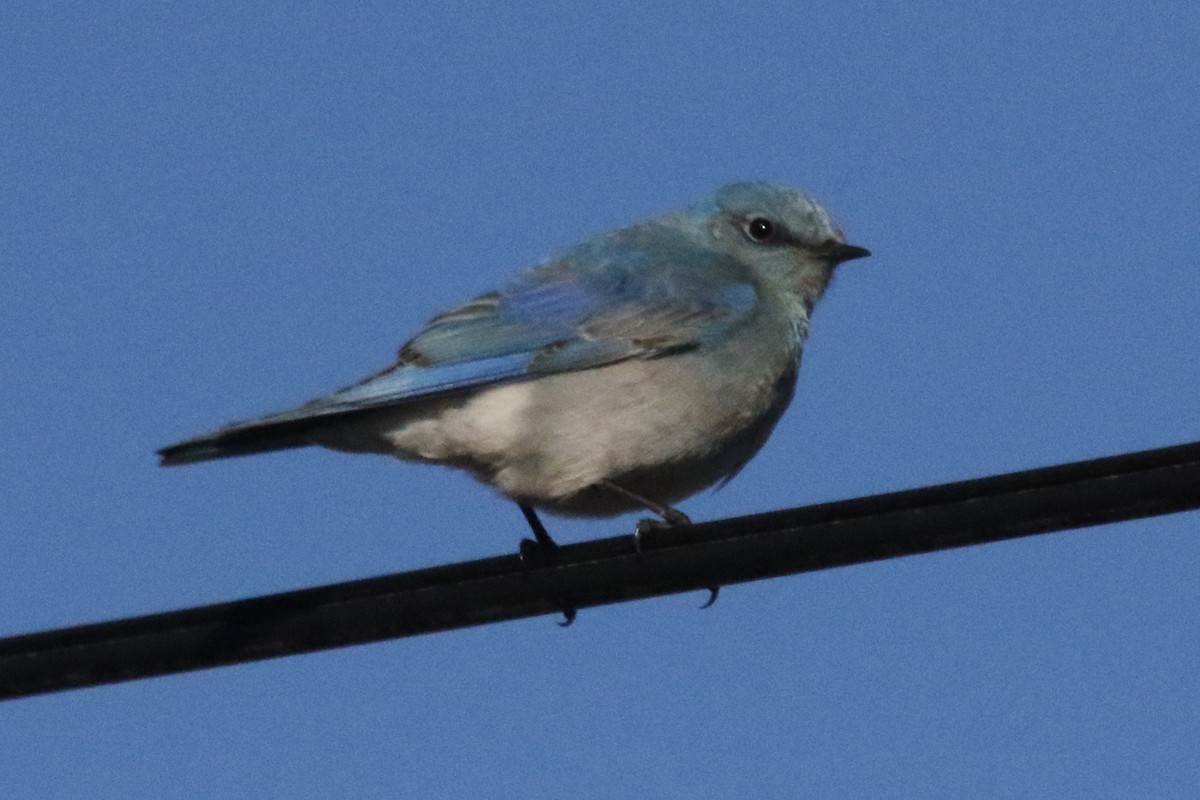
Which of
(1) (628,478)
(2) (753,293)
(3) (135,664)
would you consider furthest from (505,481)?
(3) (135,664)

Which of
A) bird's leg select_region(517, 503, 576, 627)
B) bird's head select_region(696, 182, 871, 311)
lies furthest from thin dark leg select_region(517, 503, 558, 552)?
bird's head select_region(696, 182, 871, 311)

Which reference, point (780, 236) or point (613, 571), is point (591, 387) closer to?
point (780, 236)

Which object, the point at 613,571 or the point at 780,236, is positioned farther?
the point at 780,236

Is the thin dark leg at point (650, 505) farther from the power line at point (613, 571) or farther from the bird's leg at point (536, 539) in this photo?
the power line at point (613, 571)

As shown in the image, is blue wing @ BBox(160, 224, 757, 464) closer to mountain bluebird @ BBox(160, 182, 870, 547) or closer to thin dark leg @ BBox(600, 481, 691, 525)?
mountain bluebird @ BBox(160, 182, 870, 547)

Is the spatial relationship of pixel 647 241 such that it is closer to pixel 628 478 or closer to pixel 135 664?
pixel 628 478

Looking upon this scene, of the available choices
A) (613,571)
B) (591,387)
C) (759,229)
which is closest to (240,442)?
(591,387)
